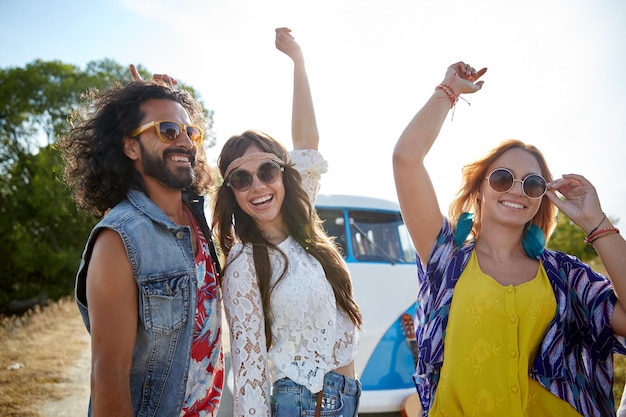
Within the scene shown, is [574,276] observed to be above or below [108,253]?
below

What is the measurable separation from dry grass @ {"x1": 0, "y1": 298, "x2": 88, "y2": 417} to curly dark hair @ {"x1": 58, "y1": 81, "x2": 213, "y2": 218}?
3752mm

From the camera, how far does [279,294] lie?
80.2 inches

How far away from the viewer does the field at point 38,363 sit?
4.91m

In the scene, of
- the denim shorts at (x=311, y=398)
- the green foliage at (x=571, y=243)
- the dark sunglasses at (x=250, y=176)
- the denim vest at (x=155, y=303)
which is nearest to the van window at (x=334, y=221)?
the dark sunglasses at (x=250, y=176)

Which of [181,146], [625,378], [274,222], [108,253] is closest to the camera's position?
[108,253]

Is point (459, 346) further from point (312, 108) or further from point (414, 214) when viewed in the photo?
point (312, 108)

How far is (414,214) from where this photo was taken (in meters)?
2.03

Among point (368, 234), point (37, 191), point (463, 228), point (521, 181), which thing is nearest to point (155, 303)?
point (463, 228)

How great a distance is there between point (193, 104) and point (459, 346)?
1974 millimetres

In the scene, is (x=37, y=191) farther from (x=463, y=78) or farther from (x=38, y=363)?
(x=463, y=78)

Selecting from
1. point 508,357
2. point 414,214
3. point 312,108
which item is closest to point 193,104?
point 312,108

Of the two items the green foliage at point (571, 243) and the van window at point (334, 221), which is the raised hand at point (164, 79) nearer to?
the van window at point (334, 221)

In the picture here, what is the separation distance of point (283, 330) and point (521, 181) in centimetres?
134

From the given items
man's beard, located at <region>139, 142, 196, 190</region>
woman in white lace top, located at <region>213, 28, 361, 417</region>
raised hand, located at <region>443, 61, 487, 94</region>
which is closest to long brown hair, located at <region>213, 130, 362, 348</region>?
woman in white lace top, located at <region>213, 28, 361, 417</region>
